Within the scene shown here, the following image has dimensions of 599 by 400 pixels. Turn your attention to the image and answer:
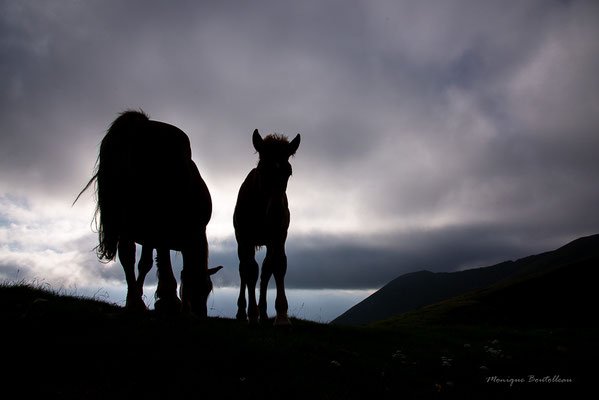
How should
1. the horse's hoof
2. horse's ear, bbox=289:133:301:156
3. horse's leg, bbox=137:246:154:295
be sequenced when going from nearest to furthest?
the horse's hoof → horse's leg, bbox=137:246:154:295 → horse's ear, bbox=289:133:301:156

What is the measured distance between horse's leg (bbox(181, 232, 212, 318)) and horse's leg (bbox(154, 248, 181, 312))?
1749 millimetres

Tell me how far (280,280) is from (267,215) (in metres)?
1.76

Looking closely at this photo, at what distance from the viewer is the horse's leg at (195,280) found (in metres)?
8.84

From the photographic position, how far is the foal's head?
26.0ft

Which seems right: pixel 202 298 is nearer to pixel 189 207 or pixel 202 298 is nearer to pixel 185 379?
pixel 189 207

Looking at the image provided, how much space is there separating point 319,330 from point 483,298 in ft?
145

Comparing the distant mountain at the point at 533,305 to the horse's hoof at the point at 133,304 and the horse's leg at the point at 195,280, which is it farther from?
the horse's hoof at the point at 133,304

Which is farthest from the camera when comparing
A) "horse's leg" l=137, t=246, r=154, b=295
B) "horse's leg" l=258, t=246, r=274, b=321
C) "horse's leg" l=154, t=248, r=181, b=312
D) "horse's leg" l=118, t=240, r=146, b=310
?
"horse's leg" l=258, t=246, r=274, b=321

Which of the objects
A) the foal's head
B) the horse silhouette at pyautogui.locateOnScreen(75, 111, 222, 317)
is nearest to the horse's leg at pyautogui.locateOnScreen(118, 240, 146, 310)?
the horse silhouette at pyautogui.locateOnScreen(75, 111, 222, 317)

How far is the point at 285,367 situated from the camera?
5070 mm

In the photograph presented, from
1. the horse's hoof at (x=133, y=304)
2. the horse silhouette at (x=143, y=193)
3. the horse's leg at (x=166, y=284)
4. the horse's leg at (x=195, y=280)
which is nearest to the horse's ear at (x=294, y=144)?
the horse silhouette at (x=143, y=193)

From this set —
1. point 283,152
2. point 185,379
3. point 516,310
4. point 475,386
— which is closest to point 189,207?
point 283,152

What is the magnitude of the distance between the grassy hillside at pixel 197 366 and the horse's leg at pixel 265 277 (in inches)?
82.1

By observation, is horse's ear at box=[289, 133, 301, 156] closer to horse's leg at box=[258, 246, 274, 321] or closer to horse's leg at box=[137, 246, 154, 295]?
horse's leg at box=[258, 246, 274, 321]
